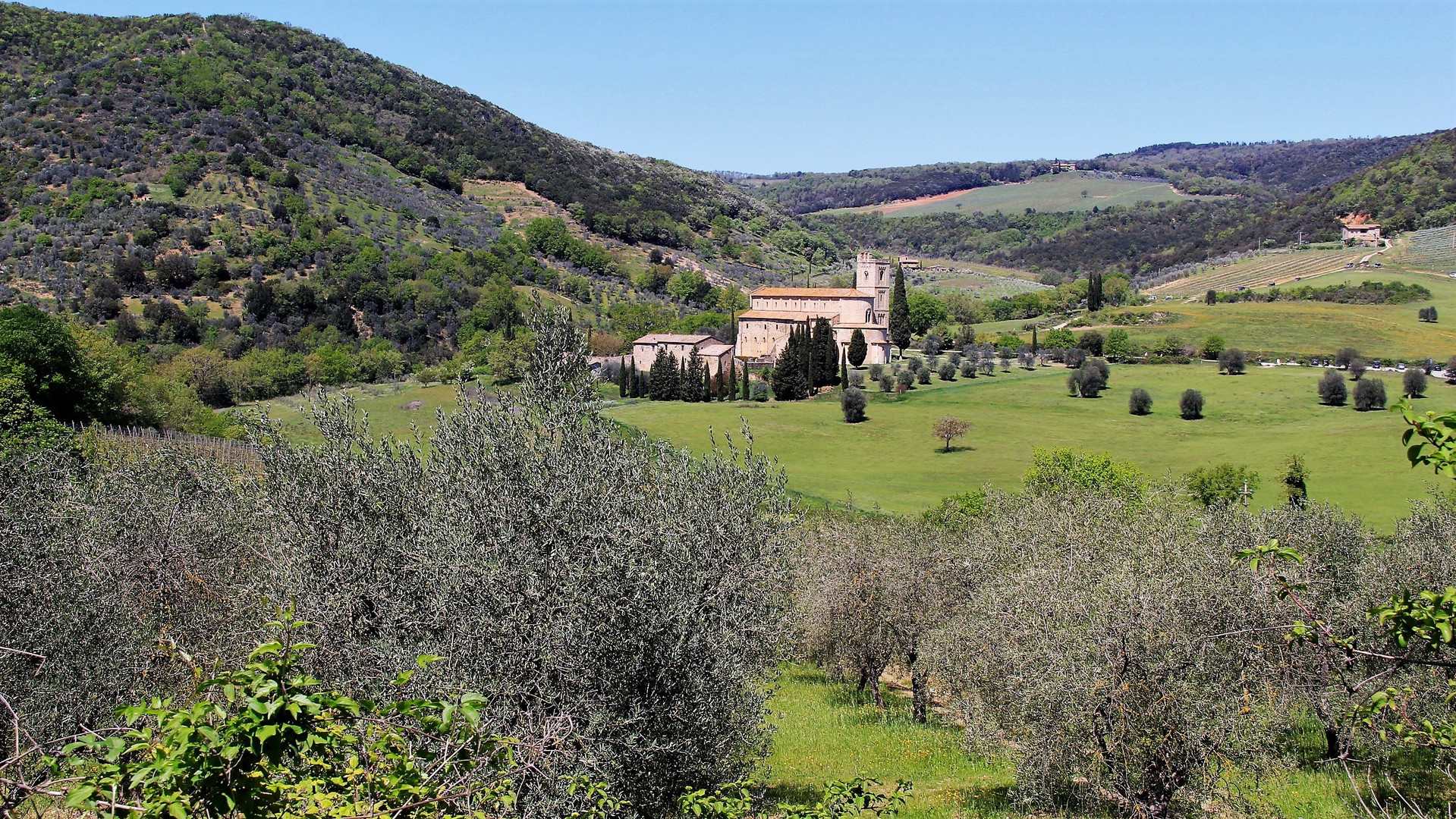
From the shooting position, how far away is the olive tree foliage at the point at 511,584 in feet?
33.7

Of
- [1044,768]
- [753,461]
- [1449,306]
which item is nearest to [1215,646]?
[1044,768]

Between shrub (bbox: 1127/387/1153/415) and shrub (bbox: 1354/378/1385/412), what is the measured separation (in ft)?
48.0

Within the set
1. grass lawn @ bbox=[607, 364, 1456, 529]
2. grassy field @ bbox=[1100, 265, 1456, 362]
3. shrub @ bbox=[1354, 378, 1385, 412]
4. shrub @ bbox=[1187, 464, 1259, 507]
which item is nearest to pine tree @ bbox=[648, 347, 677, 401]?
grass lawn @ bbox=[607, 364, 1456, 529]

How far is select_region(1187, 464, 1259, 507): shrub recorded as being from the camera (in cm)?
4891

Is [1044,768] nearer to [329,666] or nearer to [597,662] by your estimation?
[597,662]

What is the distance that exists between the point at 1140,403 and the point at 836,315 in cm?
3808

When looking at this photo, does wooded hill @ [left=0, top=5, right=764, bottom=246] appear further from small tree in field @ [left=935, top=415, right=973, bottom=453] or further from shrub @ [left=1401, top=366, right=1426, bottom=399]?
shrub @ [left=1401, top=366, right=1426, bottom=399]

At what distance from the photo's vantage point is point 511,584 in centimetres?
1060

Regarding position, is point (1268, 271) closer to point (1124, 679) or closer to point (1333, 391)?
point (1333, 391)

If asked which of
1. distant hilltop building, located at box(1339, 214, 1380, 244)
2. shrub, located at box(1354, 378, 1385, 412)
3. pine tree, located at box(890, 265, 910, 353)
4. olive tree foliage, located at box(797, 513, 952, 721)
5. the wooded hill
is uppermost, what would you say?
the wooded hill

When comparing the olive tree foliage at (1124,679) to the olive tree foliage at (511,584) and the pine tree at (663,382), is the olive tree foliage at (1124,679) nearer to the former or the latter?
the olive tree foliage at (511,584)

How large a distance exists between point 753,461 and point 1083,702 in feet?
22.7

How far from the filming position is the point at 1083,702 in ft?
44.8

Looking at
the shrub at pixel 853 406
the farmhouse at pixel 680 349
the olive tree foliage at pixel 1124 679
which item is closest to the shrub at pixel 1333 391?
the shrub at pixel 853 406
